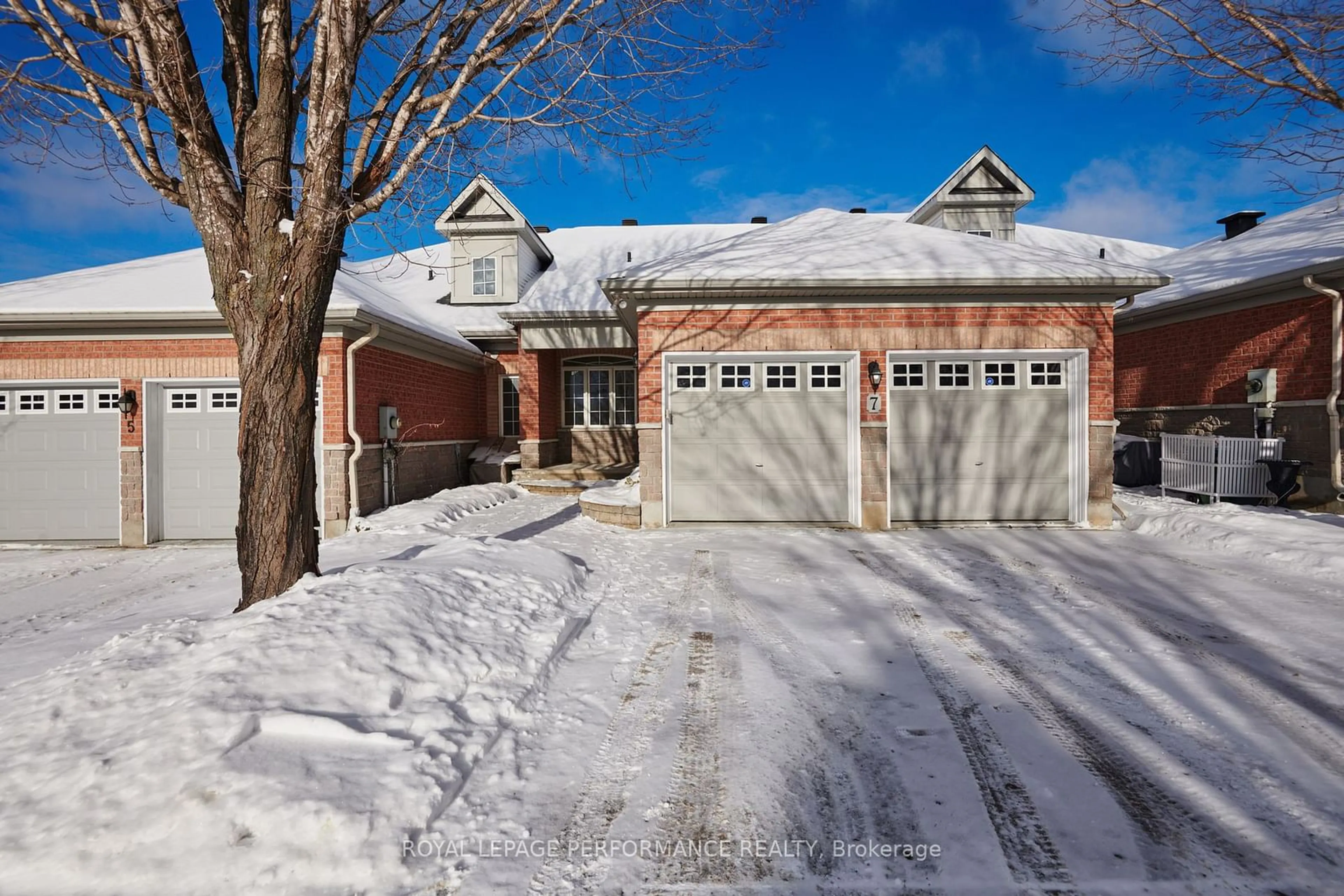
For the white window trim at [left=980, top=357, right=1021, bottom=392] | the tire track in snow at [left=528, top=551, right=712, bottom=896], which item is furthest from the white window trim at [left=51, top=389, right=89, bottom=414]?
the white window trim at [left=980, top=357, right=1021, bottom=392]

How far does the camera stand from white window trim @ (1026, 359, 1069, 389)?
8758 mm

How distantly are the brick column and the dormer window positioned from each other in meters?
8.29

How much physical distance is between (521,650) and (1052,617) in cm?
447

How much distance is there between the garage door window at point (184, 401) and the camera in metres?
9.58

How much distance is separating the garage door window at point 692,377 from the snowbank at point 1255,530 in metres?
6.69

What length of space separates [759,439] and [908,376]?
2436 millimetres

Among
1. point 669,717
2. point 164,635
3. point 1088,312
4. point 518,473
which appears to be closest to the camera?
point 669,717

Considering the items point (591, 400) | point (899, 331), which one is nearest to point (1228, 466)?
point (899, 331)

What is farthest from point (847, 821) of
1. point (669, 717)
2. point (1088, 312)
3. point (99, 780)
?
point (1088, 312)

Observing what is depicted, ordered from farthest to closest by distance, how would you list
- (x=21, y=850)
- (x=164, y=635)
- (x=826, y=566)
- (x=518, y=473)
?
(x=518, y=473) < (x=826, y=566) < (x=164, y=635) < (x=21, y=850)

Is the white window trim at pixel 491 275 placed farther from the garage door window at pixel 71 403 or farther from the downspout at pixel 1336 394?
the downspout at pixel 1336 394

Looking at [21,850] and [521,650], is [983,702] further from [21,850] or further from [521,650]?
[21,850]

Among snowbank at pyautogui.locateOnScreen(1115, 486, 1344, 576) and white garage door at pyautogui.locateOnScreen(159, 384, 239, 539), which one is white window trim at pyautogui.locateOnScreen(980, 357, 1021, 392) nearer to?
snowbank at pyautogui.locateOnScreen(1115, 486, 1344, 576)

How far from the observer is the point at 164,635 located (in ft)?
12.2
